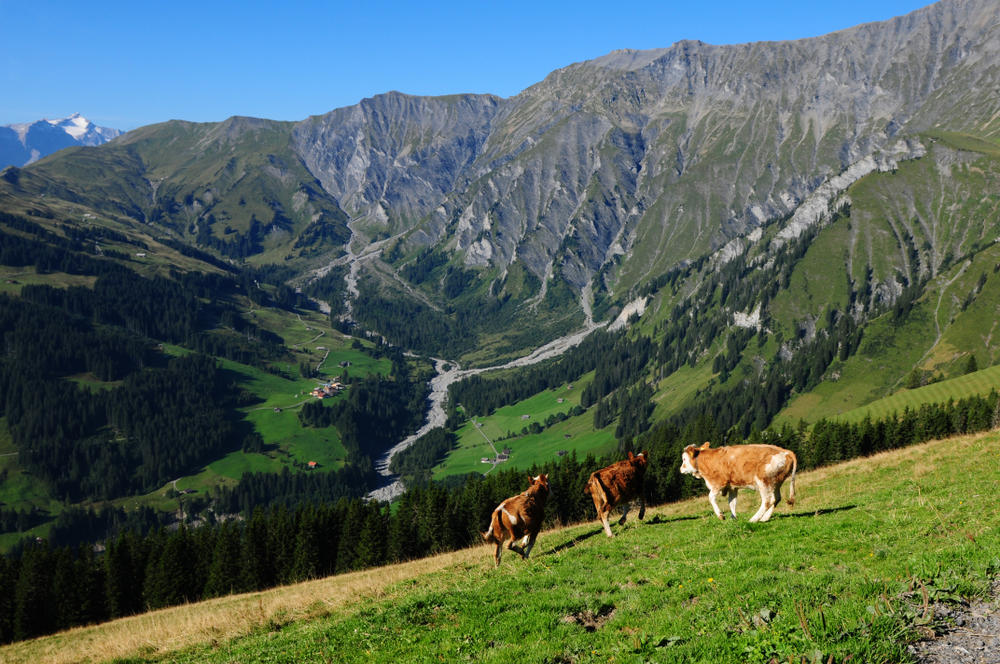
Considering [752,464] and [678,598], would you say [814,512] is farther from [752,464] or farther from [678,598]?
[678,598]

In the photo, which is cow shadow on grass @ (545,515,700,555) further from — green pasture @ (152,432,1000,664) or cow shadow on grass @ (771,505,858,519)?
cow shadow on grass @ (771,505,858,519)

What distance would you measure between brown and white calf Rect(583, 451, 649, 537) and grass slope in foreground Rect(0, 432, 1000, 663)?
142 centimetres

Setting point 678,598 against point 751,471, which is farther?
point 751,471

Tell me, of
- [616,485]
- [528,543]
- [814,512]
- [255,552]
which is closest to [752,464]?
[814,512]

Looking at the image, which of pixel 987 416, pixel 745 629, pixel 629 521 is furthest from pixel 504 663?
pixel 987 416

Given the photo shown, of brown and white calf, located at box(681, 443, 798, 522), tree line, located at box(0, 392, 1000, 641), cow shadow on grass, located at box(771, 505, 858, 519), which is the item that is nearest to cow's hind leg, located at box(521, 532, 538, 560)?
brown and white calf, located at box(681, 443, 798, 522)

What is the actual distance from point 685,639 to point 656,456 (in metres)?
98.4

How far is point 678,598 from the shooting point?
50.5 feet

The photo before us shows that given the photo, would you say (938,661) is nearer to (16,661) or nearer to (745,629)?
(745,629)

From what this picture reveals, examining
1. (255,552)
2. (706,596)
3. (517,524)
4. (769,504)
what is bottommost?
(255,552)

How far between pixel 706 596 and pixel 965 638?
5.38 m

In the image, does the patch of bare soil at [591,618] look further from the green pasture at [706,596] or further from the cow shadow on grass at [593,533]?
the cow shadow on grass at [593,533]

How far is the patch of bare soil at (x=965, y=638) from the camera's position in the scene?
1055 cm

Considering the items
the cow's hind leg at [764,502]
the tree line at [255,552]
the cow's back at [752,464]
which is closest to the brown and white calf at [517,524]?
the cow's back at [752,464]
